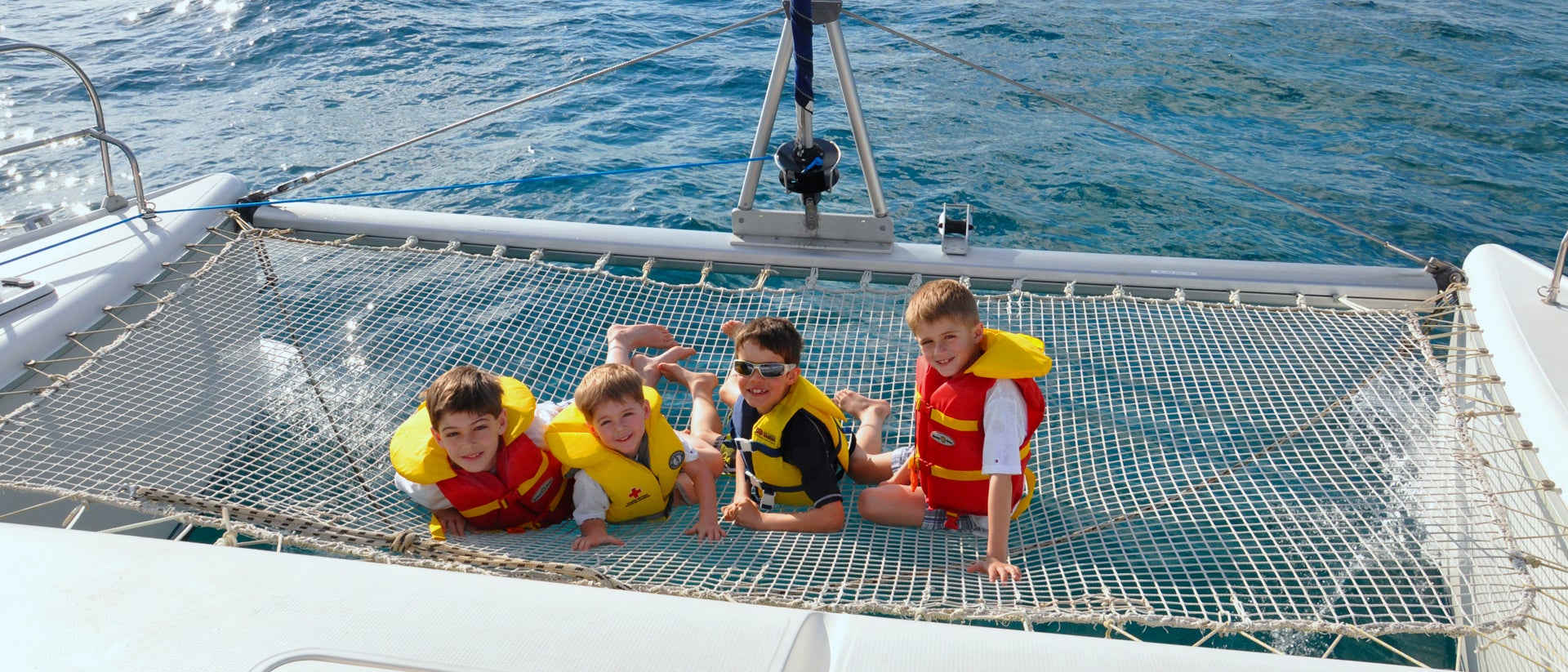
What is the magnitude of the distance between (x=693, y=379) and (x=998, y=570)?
4.99 ft

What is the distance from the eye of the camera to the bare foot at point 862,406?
349 centimetres

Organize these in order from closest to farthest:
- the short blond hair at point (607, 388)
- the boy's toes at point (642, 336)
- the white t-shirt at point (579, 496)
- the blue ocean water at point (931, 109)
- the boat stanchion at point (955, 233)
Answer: the short blond hair at point (607, 388), the white t-shirt at point (579, 496), the boy's toes at point (642, 336), the boat stanchion at point (955, 233), the blue ocean water at point (931, 109)

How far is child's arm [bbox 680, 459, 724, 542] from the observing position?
2.87 meters

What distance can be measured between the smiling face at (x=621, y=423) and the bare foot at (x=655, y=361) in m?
0.75

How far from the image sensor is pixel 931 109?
781 centimetres

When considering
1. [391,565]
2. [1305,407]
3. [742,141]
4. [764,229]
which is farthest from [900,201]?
[391,565]

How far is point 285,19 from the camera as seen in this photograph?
31.8 feet

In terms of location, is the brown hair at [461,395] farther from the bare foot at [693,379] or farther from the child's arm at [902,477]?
the child's arm at [902,477]

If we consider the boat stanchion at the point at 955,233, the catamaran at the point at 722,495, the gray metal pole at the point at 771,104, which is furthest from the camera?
the boat stanchion at the point at 955,233

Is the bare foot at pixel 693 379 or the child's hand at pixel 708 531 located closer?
the child's hand at pixel 708 531

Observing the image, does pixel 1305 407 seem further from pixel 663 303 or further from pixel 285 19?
pixel 285 19

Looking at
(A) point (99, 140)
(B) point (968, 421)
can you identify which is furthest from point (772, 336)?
(A) point (99, 140)

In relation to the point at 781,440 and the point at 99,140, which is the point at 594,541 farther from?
the point at 99,140

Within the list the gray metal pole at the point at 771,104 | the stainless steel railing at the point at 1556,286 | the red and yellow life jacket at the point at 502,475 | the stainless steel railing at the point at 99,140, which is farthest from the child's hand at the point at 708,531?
the stainless steel railing at the point at 1556,286
